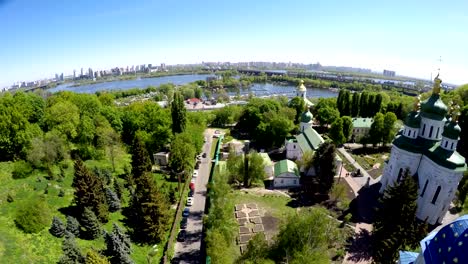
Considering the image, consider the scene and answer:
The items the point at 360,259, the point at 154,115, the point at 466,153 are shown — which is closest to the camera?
the point at 360,259

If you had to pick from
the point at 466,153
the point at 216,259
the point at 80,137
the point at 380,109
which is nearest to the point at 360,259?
the point at 216,259

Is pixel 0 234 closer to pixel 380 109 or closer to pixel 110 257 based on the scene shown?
pixel 110 257

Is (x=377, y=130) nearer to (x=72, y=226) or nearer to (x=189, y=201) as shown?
(x=189, y=201)

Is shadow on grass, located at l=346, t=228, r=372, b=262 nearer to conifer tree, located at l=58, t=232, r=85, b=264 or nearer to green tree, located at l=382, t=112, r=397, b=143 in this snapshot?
conifer tree, located at l=58, t=232, r=85, b=264

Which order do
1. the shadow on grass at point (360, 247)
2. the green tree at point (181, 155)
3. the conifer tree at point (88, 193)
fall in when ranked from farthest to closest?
the green tree at point (181, 155) < the shadow on grass at point (360, 247) < the conifer tree at point (88, 193)

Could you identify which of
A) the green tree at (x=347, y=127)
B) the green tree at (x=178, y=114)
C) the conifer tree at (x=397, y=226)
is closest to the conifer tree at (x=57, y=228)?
the green tree at (x=178, y=114)

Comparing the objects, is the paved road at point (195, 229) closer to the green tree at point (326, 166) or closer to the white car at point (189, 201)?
the white car at point (189, 201)

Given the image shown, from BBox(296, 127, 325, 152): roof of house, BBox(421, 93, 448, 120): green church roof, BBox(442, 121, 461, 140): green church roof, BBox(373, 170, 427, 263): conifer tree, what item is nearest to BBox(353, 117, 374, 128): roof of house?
BBox(296, 127, 325, 152): roof of house
